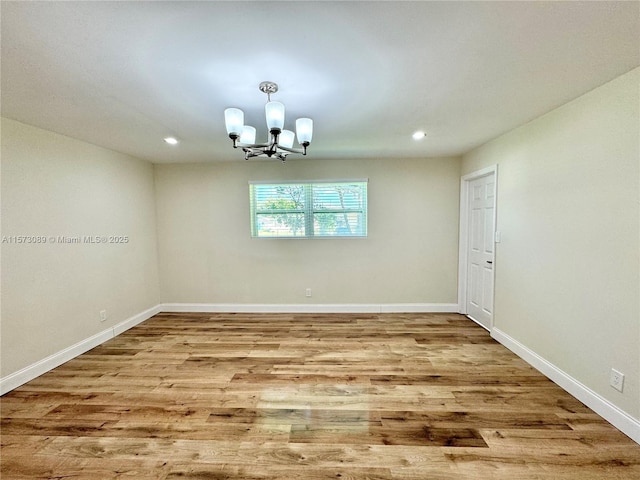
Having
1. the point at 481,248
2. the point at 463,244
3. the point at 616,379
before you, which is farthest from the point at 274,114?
the point at 463,244

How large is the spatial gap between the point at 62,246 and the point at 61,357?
1.16 meters

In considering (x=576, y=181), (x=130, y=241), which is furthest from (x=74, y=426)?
(x=576, y=181)

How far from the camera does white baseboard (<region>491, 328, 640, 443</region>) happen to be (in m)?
1.74

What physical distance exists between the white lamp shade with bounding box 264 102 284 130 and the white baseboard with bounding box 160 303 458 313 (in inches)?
121

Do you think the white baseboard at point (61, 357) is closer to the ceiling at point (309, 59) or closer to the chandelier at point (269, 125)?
the ceiling at point (309, 59)

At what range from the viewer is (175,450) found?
5.49 feet

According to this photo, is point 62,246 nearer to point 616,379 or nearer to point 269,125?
point 269,125

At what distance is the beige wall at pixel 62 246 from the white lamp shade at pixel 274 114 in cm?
245

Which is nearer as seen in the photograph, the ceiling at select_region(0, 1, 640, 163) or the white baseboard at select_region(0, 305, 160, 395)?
the ceiling at select_region(0, 1, 640, 163)

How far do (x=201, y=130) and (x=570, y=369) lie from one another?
159 inches

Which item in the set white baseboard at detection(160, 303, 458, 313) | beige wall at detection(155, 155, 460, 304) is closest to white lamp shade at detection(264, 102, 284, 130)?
beige wall at detection(155, 155, 460, 304)

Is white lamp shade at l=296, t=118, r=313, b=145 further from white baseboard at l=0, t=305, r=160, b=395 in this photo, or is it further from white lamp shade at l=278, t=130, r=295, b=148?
white baseboard at l=0, t=305, r=160, b=395

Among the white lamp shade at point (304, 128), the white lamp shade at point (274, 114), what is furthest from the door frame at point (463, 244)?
the white lamp shade at point (274, 114)

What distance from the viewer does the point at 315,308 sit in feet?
13.9
